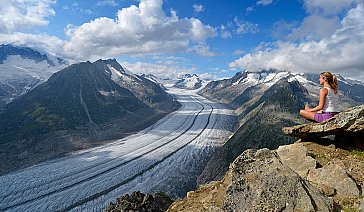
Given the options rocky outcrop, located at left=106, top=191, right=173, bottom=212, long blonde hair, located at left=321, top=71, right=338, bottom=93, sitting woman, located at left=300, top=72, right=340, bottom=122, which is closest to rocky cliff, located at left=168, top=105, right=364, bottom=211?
sitting woman, located at left=300, top=72, right=340, bottom=122

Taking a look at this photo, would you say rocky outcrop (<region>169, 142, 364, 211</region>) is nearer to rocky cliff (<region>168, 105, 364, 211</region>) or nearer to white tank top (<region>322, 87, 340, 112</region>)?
rocky cliff (<region>168, 105, 364, 211</region>)

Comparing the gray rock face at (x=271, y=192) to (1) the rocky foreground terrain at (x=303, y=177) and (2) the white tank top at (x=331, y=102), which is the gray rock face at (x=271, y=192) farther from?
(2) the white tank top at (x=331, y=102)

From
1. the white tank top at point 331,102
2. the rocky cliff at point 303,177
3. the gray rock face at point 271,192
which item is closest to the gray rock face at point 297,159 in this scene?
the rocky cliff at point 303,177

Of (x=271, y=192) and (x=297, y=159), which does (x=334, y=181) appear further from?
(x=271, y=192)

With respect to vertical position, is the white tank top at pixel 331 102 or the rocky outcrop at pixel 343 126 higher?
the white tank top at pixel 331 102

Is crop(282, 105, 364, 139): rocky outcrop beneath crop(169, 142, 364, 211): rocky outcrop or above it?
above

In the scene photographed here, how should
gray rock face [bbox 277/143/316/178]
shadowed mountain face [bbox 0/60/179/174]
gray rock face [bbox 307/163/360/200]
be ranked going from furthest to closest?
shadowed mountain face [bbox 0/60/179/174]
gray rock face [bbox 277/143/316/178]
gray rock face [bbox 307/163/360/200]

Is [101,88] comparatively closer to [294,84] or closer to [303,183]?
[294,84]

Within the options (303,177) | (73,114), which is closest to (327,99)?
(303,177)
